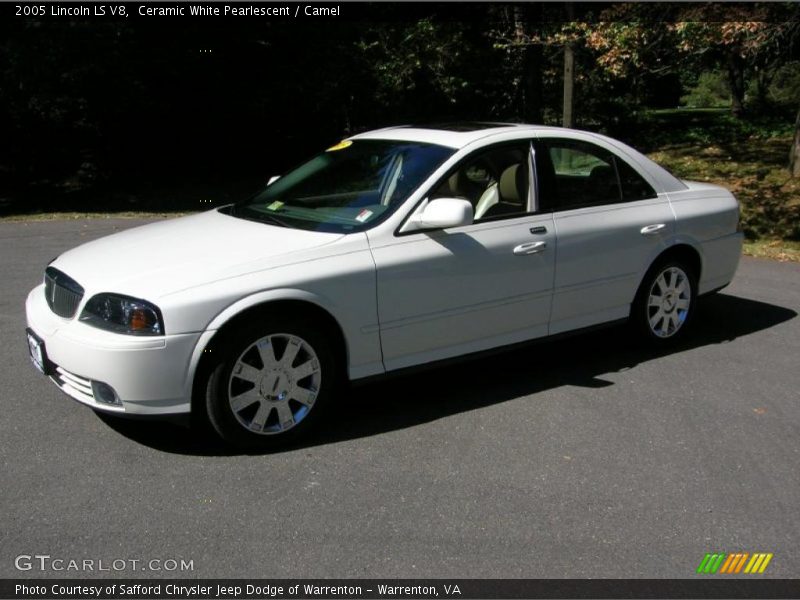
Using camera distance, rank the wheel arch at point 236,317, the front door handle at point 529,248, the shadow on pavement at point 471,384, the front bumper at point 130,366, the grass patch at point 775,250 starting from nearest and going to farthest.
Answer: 1. the front bumper at point 130,366
2. the wheel arch at point 236,317
3. the shadow on pavement at point 471,384
4. the front door handle at point 529,248
5. the grass patch at point 775,250

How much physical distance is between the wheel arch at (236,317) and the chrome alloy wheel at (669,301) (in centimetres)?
271

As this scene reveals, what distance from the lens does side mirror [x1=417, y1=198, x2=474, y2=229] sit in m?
4.80

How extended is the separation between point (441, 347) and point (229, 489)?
5.24 feet

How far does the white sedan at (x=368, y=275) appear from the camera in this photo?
14.0 ft

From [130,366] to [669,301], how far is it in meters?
3.95

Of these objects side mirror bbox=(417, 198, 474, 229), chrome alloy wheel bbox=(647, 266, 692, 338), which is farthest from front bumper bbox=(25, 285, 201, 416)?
chrome alloy wheel bbox=(647, 266, 692, 338)

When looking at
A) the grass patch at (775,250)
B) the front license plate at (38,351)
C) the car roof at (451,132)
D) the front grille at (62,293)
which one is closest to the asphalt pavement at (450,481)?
the front license plate at (38,351)

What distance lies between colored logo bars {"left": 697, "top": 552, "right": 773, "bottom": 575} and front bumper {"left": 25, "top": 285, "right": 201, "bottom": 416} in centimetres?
250

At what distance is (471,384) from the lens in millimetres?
5664

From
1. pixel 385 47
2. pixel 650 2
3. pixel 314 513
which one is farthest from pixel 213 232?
pixel 385 47

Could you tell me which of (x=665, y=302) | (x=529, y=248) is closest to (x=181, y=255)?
(x=529, y=248)

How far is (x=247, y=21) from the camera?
17922 mm

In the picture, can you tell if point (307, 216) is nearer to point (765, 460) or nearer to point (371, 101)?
point (765, 460)

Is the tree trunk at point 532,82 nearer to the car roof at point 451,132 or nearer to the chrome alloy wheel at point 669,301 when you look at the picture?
the chrome alloy wheel at point 669,301
